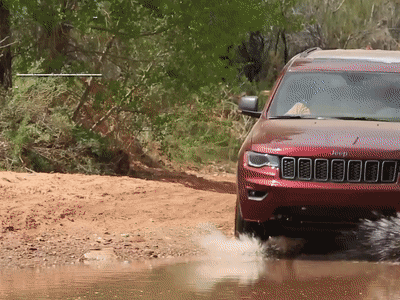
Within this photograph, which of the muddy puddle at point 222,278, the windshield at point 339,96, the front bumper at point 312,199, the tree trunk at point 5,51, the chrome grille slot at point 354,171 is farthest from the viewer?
the tree trunk at point 5,51

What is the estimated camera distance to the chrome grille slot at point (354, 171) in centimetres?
817

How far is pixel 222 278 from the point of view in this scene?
7.67m

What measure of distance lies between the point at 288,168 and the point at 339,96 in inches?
60.3

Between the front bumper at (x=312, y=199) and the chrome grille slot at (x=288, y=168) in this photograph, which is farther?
the chrome grille slot at (x=288, y=168)

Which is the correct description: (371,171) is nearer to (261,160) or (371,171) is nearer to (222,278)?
(261,160)

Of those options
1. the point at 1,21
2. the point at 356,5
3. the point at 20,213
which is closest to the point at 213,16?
the point at 1,21

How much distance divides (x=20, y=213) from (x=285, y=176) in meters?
3.79

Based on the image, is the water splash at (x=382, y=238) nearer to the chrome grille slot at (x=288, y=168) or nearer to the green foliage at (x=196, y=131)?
the chrome grille slot at (x=288, y=168)

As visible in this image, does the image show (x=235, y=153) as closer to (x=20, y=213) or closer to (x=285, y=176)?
(x=20, y=213)

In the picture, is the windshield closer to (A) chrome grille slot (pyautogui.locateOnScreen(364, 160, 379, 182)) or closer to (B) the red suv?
(B) the red suv

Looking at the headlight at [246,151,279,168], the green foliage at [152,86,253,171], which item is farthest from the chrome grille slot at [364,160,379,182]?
the green foliage at [152,86,253,171]

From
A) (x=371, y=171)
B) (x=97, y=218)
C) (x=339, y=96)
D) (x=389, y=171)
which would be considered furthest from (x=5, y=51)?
(x=389, y=171)

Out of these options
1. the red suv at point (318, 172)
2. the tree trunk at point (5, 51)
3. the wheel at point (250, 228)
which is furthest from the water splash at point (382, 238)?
the tree trunk at point (5, 51)

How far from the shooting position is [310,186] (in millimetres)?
8156
